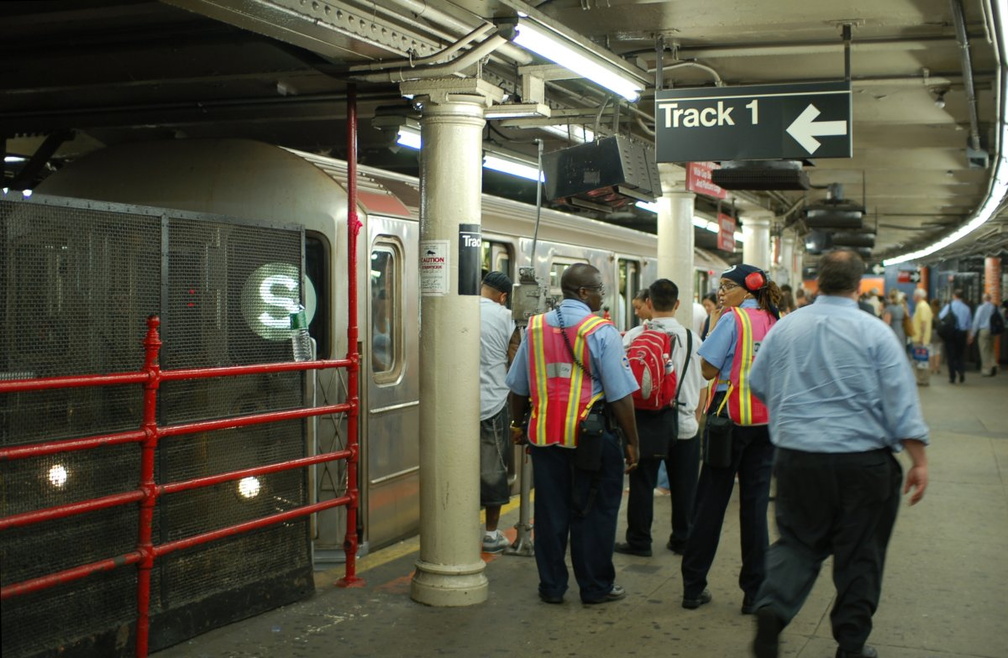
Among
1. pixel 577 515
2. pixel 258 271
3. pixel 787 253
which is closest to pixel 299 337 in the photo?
pixel 258 271

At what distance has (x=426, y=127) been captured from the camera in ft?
20.6

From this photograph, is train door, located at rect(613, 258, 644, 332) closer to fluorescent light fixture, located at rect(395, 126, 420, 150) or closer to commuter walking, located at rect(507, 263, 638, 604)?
fluorescent light fixture, located at rect(395, 126, 420, 150)

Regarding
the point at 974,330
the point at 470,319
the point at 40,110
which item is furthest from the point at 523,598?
the point at 974,330

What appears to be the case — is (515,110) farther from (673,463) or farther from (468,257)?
(673,463)

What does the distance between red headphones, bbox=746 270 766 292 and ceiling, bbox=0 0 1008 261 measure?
1.73m

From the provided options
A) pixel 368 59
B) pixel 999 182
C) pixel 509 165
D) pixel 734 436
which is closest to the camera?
pixel 734 436

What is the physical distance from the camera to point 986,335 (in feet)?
80.5

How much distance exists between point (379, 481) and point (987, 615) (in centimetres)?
382

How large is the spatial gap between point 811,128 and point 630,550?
10.1 feet

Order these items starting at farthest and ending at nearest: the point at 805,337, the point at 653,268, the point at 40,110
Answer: the point at 653,268, the point at 40,110, the point at 805,337

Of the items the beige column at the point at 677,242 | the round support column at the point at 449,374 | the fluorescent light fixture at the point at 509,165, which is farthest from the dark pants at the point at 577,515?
the beige column at the point at 677,242

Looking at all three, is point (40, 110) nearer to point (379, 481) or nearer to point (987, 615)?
point (379, 481)

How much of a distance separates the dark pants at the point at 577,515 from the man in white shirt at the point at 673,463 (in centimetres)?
128

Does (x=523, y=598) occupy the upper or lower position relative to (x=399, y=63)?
lower
